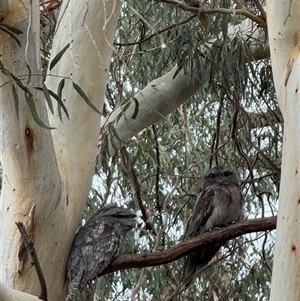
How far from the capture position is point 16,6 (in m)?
2.44

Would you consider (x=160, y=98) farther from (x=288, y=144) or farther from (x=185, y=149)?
(x=288, y=144)

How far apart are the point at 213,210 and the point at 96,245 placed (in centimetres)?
89

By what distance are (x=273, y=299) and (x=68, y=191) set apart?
3.58ft

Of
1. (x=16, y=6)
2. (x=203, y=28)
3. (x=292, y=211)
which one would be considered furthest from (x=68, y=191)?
(x=203, y=28)

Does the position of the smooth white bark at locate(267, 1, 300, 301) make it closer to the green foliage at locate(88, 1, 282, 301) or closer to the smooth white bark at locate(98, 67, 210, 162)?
the smooth white bark at locate(98, 67, 210, 162)

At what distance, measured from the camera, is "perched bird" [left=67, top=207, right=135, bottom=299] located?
9.07 ft

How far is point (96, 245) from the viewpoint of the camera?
119 inches

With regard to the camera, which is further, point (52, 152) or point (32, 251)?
point (52, 152)

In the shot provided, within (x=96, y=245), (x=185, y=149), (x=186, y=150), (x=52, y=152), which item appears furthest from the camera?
(x=185, y=149)

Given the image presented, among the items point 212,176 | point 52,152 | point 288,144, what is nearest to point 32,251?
point 52,152

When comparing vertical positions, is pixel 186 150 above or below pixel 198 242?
above

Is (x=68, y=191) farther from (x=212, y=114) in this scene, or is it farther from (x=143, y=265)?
(x=212, y=114)

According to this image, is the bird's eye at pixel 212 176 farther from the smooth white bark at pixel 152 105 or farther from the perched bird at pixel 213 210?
the smooth white bark at pixel 152 105

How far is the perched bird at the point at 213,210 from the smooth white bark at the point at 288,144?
56.4 inches
